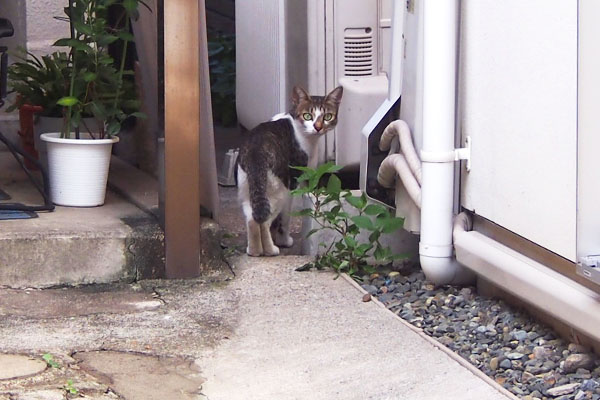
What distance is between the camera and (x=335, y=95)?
4562 millimetres

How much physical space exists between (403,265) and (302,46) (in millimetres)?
1160

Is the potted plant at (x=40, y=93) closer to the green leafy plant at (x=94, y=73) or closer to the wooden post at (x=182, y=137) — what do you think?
the green leafy plant at (x=94, y=73)

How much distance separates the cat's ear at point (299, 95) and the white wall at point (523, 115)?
38.1 inches

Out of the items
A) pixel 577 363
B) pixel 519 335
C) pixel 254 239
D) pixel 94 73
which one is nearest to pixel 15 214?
pixel 94 73

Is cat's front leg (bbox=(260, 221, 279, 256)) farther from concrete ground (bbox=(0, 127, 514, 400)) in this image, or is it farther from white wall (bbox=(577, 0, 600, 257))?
white wall (bbox=(577, 0, 600, 257))

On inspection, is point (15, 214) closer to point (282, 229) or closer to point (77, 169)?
point (77, 169)

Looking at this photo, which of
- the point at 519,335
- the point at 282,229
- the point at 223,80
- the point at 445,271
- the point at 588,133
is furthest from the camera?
the point at 223,80

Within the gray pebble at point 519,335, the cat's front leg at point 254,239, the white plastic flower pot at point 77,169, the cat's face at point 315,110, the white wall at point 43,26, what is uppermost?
the white wall at point 43,26

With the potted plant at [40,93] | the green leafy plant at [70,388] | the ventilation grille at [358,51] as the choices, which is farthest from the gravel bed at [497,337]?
the potted plant at [40,93]

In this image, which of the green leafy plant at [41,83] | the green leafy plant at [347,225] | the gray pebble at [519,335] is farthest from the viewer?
the green leafy plant at [41,83]

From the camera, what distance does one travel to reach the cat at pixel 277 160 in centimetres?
442

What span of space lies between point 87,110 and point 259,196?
0.95 m

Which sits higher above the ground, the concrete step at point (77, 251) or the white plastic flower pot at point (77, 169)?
the white plastic flower pot at point (77, 169)

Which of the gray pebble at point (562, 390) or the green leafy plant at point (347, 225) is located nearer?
the gray pebble at point (562, 390)
